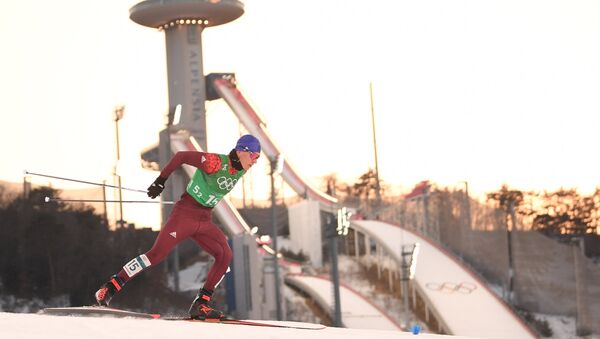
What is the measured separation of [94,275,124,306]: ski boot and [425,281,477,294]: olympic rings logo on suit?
4430 cm

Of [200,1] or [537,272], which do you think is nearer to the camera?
[537,272]

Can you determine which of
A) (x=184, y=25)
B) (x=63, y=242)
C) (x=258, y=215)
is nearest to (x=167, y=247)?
(x=63, y=242)

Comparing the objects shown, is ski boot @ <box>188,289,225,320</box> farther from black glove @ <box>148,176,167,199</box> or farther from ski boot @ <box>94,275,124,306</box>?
black glove @ <box>148,176,167,199</box>

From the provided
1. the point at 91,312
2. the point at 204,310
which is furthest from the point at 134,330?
the point at 204,310

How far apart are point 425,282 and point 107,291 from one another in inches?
1772

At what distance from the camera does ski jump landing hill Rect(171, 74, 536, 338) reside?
5209 cm

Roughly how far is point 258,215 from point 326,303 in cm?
2523

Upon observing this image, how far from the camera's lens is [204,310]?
1241 centimetres

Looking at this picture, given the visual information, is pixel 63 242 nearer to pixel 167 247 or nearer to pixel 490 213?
pixel 490 213

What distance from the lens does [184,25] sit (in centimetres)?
7144

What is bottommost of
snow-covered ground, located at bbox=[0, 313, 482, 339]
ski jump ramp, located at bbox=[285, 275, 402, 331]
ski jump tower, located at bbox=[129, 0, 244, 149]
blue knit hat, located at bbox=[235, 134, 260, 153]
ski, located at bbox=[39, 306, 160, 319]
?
ski jump ramp, located at bbox=[285, 275, 402, 331]

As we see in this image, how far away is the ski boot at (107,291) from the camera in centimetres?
1239

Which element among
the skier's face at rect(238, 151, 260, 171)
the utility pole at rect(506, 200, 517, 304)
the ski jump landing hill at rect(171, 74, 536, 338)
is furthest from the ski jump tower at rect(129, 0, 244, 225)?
the skier's face at rect(238, 151, 260, 171)

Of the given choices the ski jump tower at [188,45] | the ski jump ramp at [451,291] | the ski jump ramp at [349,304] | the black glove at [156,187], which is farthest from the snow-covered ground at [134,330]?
the ski jump tower at [188,45]
